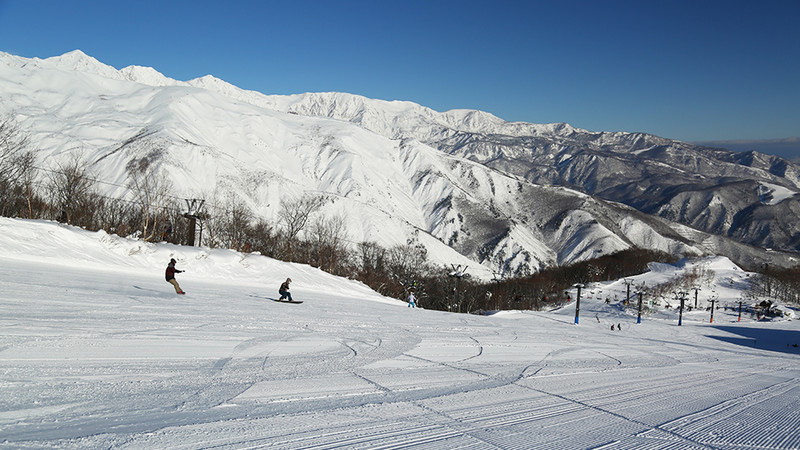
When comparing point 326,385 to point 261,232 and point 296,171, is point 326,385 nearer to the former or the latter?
point 261,232

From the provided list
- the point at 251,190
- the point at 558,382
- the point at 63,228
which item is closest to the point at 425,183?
the point at 251,190

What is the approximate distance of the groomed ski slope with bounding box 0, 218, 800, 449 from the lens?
5309 mm

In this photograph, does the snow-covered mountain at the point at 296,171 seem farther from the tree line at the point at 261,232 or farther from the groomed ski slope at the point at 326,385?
the groomed ski slope at the point at 326,385

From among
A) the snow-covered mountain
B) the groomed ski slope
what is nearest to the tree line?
the snow-covered mountain

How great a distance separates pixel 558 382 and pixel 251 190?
117 m

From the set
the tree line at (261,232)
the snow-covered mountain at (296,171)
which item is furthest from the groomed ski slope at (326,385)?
the snow-covered mountain at (296,171)

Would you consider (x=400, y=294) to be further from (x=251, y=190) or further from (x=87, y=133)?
(x=87, y=133)

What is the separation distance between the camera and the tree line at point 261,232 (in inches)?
1655

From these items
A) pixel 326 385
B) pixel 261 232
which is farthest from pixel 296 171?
pixel 326 385

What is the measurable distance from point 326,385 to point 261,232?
64688 mm

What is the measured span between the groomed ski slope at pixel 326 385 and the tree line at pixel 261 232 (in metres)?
27.7

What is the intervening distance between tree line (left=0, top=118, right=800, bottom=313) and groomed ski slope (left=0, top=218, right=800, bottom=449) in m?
27.7

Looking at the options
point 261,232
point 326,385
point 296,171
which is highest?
point 296,171

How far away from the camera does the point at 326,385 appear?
24.3ft
